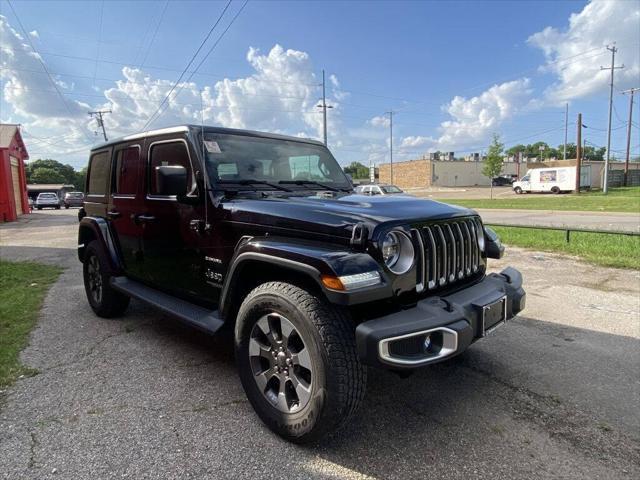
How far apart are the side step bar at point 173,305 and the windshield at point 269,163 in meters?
1.00

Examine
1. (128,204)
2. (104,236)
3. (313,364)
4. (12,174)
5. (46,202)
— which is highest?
(12,174)

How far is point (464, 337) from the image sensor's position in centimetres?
235

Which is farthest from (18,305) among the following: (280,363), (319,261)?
(319,261)

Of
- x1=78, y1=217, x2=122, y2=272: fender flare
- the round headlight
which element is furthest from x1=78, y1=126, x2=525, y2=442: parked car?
x1=78, y1=217, x2=122, y2=272: fender flare

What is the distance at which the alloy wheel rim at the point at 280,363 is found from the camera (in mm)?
2465

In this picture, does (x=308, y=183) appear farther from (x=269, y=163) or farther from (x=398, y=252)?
(x=398, y=252)

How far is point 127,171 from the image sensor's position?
14.1 feet

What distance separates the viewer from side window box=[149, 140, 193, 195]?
136 inches

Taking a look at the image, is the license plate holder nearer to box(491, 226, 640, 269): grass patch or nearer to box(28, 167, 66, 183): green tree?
box(491, 226, 640, 269): grass patch

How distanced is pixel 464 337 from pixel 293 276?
1021 millimetres

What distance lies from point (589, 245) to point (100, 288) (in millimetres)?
8474

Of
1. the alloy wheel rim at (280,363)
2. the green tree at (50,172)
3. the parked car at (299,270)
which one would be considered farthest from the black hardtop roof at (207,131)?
the green tree at (50,172)

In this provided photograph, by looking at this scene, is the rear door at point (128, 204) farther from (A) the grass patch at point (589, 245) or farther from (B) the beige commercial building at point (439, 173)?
(B) the beige commercial building at point (439, 173)

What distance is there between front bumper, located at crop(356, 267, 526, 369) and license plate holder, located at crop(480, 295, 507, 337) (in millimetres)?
18
